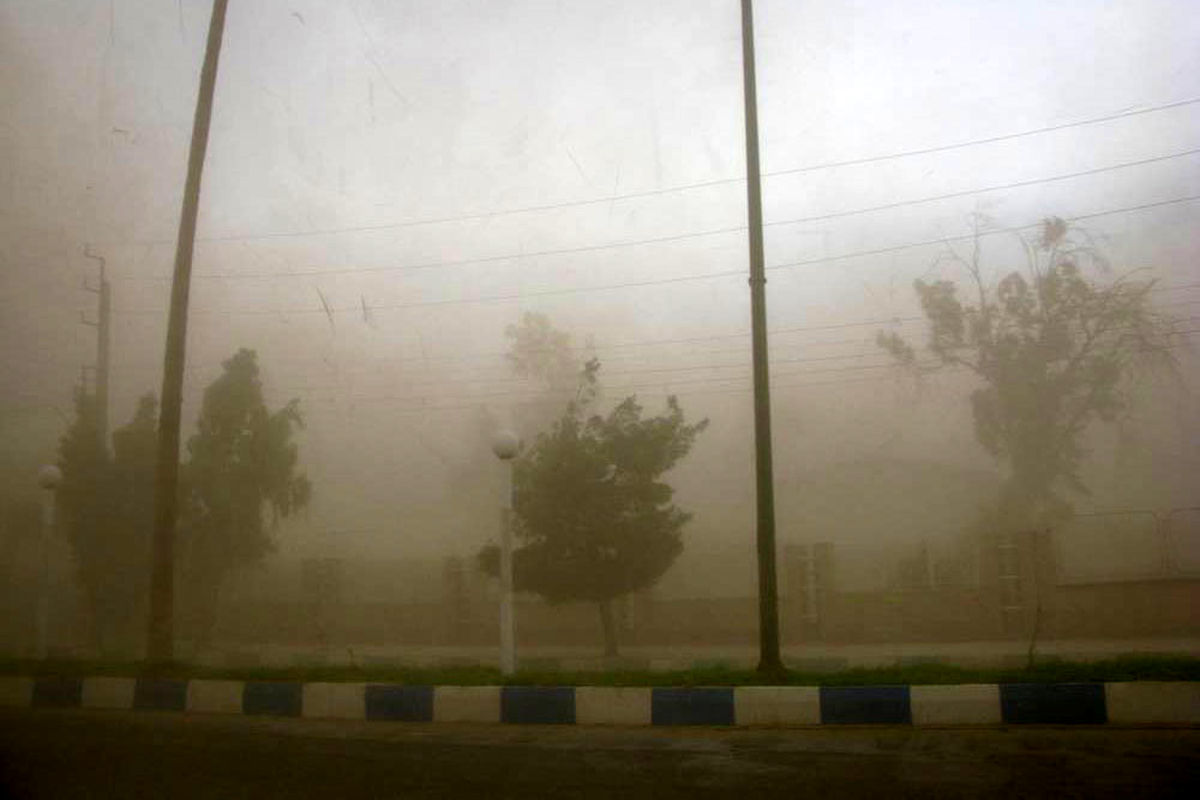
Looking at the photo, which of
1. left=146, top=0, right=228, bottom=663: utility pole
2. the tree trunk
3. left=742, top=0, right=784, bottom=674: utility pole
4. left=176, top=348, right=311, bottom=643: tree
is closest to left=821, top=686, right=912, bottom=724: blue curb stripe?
left=742, top=0, right=784, bottom=674: utility pole

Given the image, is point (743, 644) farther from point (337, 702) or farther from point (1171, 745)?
point (1171, 745)

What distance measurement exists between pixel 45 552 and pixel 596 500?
9292 millimetres

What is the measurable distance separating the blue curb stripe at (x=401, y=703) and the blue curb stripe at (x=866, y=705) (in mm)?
3716

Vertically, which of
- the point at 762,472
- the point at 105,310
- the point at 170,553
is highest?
the point at 105,310

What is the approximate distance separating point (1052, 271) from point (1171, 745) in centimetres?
1994

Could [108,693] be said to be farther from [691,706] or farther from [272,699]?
[691,706]

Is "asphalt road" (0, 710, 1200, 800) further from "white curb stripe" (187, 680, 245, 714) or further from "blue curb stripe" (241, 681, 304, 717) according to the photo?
"white curb stripe" (187, 680, 245, 714)

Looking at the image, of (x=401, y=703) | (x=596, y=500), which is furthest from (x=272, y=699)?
(x=596, y=500)

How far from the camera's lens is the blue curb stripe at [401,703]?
9.28m

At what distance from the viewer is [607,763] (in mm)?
6645

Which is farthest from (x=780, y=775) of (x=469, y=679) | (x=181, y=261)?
(x=181, y=261)

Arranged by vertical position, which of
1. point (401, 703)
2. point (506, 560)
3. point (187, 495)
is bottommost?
point (401, 703)

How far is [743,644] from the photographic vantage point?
70.1ft

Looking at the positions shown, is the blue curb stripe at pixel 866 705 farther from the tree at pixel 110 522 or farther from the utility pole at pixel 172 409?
the tree at pixel 110 522
